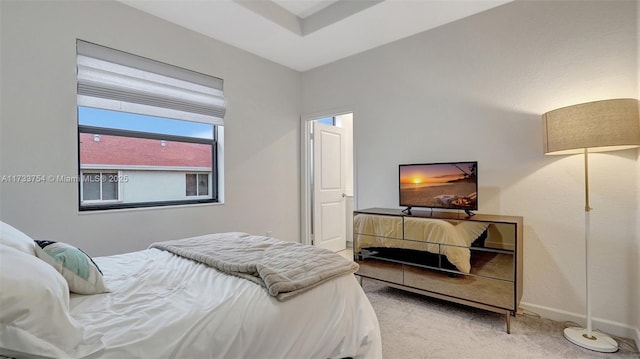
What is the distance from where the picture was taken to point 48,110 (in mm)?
2168

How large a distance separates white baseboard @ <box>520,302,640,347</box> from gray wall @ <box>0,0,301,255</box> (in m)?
2.71

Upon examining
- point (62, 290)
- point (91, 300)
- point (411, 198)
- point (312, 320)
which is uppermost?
point (411, 198)

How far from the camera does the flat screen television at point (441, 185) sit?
2.45 meters

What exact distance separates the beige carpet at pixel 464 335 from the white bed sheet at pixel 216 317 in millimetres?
661

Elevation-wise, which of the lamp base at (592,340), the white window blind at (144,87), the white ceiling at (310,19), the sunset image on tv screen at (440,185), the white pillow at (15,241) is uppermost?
the white ceiling at (310,19)

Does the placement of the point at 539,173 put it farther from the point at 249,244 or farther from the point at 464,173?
the point at 249,244

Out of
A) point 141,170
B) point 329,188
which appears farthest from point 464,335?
point 141,170

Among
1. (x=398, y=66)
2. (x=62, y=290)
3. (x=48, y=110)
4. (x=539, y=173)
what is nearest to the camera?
(x=62, y=290)

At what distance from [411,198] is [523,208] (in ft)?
2.93

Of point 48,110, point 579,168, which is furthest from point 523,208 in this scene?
point 48,110

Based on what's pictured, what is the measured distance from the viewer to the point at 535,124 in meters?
2.39

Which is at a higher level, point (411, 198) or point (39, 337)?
point (411, 198)

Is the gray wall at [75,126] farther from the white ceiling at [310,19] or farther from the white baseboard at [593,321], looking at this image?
the white baseboard at [593,321]

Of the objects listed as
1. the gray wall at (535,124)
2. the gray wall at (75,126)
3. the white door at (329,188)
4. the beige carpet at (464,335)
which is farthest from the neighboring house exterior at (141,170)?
the beige carpet at (464,335)
